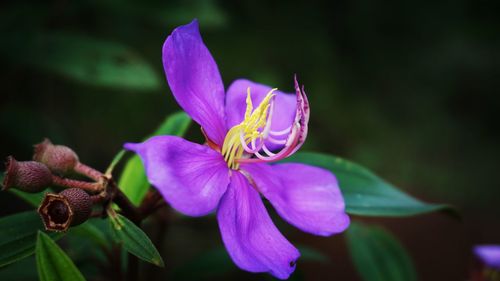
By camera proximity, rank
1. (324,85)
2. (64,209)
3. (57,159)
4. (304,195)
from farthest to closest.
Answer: (324,85) → (304,195) → (57,159) → (64,209)

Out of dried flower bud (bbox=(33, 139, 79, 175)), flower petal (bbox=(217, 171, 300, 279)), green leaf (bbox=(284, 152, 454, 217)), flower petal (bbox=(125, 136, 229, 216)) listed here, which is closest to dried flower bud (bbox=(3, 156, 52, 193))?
dried flower bud (bbox=(33, 139, 79, 175))

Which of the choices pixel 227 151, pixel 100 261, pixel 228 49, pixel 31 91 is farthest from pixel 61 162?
pixel 228 49

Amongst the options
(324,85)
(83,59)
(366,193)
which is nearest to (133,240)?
(366,193)

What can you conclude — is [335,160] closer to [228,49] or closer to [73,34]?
[73,34]

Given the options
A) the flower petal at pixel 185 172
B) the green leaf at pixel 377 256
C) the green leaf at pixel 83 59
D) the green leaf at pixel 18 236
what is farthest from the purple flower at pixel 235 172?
the green leaf at pixel 83 59

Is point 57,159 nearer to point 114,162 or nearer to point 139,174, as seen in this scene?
point 114,162

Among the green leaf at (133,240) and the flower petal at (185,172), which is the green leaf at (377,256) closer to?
the flower petal at (185,172)
